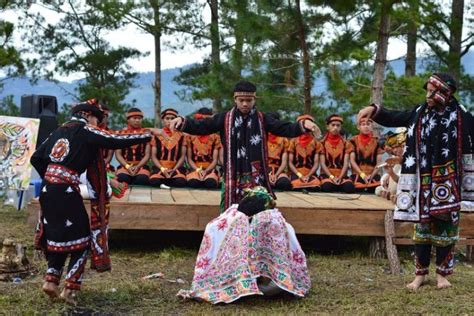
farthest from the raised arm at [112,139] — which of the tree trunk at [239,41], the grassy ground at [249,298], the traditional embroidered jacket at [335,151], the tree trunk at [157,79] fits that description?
the tree trunk at [157,79]

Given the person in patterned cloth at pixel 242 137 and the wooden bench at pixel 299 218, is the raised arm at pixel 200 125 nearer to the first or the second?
the person in patterned cloth at pixel 242 137

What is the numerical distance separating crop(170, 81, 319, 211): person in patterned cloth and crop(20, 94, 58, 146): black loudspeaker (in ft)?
15.7

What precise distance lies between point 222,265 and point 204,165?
15.6 ft

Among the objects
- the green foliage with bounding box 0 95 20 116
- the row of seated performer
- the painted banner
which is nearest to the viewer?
the painted banner

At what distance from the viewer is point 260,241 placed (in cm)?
520

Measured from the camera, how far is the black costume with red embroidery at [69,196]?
4.98m

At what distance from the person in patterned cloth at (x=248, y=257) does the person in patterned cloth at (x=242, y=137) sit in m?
0.53

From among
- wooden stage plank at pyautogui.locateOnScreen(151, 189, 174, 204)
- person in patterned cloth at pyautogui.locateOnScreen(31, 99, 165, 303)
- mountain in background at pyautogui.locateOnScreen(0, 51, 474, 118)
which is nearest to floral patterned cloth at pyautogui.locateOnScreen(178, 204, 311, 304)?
person in patterned cloth at pyautogui.locateOnScreen(31, 99, 165, 303)

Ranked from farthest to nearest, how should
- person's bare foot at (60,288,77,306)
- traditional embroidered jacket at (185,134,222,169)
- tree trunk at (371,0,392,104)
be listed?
tree trunk at (371,0,392,104)
traditional embroidered jacket at (185,134,222,169)
person's bare foot at (60,288,77,306)

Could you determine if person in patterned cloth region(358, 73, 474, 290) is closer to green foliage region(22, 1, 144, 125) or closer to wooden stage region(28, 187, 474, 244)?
wooden stage region(28, 187, 474, 244)

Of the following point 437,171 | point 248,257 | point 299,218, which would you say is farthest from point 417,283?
point 299,218

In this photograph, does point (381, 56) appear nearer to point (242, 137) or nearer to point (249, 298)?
point (242, 137)

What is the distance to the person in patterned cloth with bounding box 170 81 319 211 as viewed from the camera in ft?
19.2

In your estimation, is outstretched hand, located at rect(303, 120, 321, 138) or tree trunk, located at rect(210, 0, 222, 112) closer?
outstretched hand, located at rect(303, 120, 321, 138)
